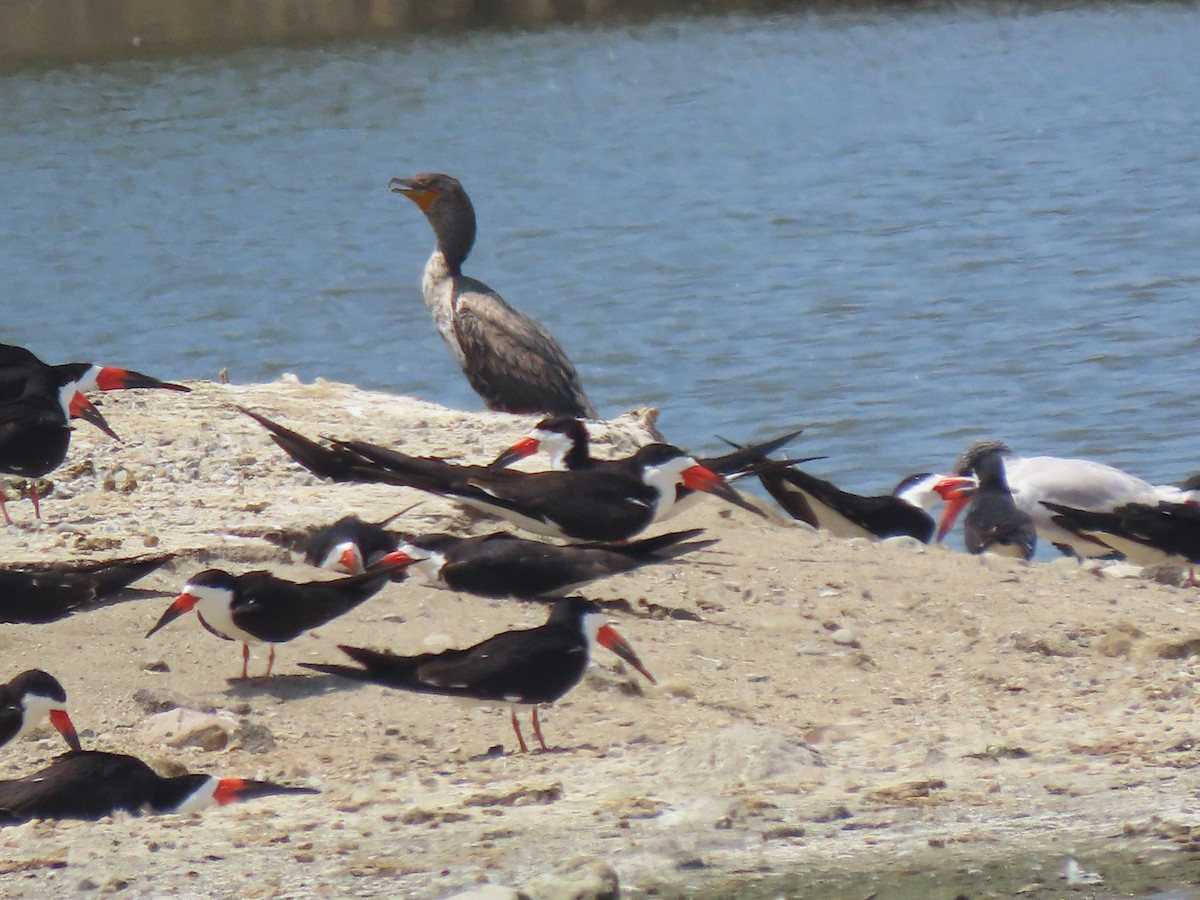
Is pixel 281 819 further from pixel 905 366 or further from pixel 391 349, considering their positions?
pixel 391 349

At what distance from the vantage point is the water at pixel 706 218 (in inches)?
506

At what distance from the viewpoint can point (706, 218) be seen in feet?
65.0

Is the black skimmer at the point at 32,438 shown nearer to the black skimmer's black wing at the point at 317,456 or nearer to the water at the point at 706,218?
the black skimmer's black wing at the point at 317,456

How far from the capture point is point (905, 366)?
13.2 m

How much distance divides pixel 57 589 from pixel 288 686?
0.80 m

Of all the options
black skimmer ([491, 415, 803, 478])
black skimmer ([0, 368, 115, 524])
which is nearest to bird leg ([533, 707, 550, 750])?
black skimmer ([491, 415, 803, 478])

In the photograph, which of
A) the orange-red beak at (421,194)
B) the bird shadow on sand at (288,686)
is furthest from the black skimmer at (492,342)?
the bird shadow on sand at (288,686)

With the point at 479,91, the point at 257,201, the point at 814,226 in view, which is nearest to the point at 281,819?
the point at 814,226

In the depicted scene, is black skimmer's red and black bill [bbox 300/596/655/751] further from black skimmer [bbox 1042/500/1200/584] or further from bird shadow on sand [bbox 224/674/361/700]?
black skimmer [bbox 1042/500/1200/584]

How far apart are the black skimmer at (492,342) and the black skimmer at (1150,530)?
2968 mm

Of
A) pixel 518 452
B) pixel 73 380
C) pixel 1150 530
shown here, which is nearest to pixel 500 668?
pixel 518 452

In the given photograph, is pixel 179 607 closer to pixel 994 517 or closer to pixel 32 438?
pixel 32 438

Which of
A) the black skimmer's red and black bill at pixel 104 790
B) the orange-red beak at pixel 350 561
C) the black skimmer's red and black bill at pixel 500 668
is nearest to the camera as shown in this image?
the black skimmer's red and black bill at pixel 104 790

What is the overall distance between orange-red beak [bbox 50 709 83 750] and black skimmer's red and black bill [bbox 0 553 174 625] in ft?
2.71
